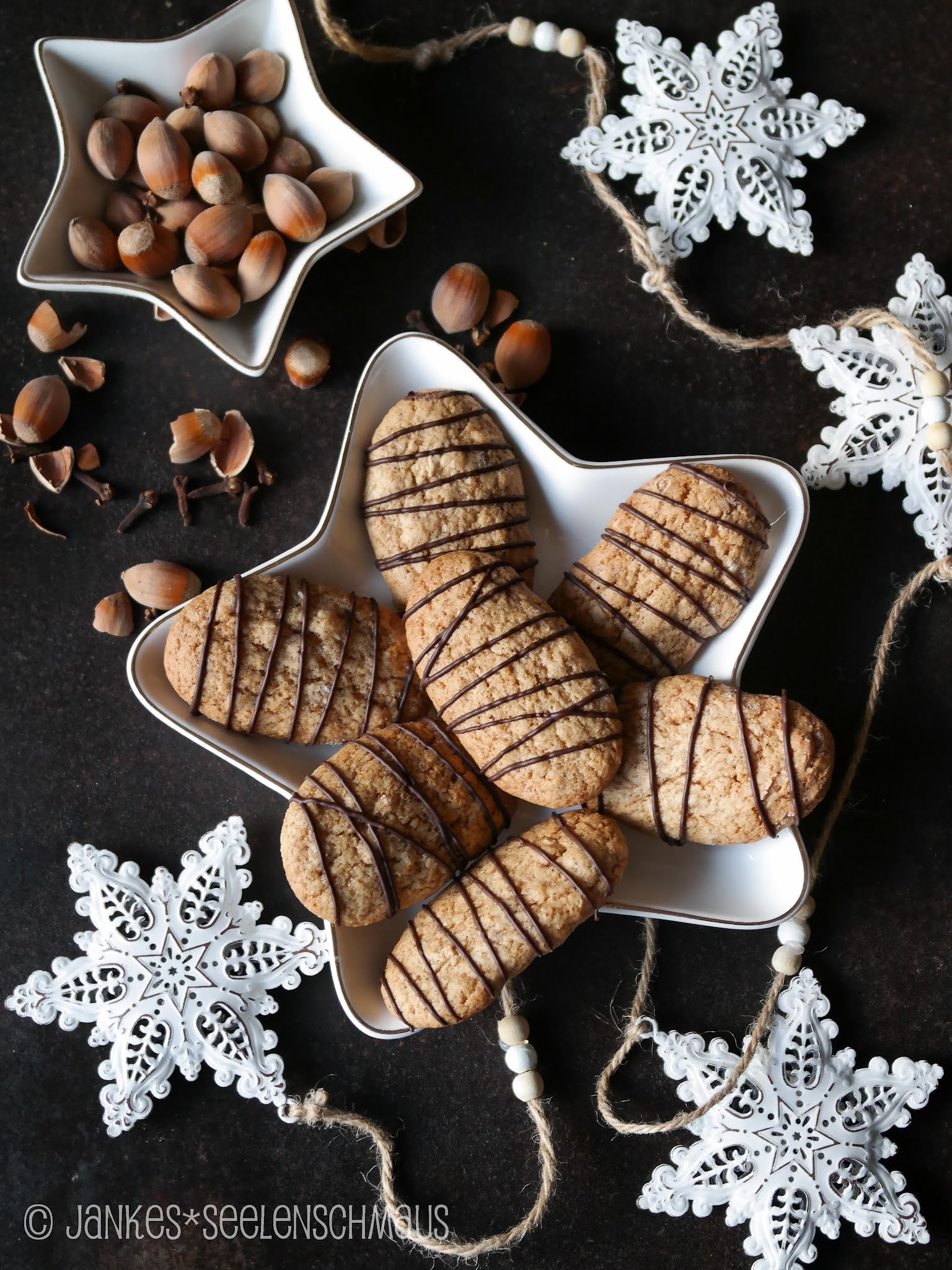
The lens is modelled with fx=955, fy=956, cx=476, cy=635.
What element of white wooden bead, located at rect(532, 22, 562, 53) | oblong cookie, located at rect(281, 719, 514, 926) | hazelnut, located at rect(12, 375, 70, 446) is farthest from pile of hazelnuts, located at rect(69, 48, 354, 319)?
oblong cookie, located at rect(281, 719, 514, 926)

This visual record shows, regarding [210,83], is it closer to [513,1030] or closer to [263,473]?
[263,473]

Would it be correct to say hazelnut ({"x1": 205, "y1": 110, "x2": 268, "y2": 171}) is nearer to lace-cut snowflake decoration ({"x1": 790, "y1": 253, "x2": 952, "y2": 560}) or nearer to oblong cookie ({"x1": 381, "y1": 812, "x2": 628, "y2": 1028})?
lace-cut snowflake decoration ({"x1": 790, "y1": 253, "x2": 952, "y2": 560})

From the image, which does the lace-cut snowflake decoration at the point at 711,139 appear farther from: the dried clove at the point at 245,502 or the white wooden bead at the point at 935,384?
the dried clove at the point at 245,502

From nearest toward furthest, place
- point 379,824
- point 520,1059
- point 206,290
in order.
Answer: point 379,824 < point 206,290 < point 520,1059

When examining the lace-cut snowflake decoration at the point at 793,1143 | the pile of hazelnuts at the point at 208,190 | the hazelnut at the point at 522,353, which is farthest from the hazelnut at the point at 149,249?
the lace-cut snowflake decoration at the point at 793,1143

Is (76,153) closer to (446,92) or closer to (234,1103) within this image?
(446,92)

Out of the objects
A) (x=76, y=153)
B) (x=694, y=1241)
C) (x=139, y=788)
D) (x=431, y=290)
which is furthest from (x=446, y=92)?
(x=694, y=1241)

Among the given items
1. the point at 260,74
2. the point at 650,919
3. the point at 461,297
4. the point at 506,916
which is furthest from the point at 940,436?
the point at 260,74
